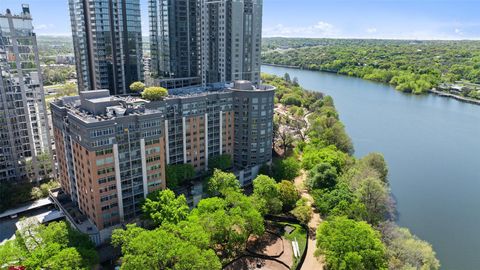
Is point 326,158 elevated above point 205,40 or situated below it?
below

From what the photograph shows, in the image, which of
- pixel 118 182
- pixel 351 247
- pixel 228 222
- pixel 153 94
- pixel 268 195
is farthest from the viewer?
pixel 153 94

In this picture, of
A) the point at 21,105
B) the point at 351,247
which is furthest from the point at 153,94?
the point at 351,247

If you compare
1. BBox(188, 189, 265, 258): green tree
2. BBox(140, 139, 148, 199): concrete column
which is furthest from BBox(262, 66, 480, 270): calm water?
BBox(140, 139, 148, 199): concrete column

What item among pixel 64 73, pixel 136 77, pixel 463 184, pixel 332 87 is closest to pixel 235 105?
pixel 136 77

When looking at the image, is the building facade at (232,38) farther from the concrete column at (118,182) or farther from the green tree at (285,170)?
the concrete column at (118,182)

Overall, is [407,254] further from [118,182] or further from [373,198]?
[118,182]

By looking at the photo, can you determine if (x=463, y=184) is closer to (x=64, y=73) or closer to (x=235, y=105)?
(x=235, y=105)

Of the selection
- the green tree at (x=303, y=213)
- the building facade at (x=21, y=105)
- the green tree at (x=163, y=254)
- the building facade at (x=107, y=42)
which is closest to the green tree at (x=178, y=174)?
the green tree at (x=163, y=254)
